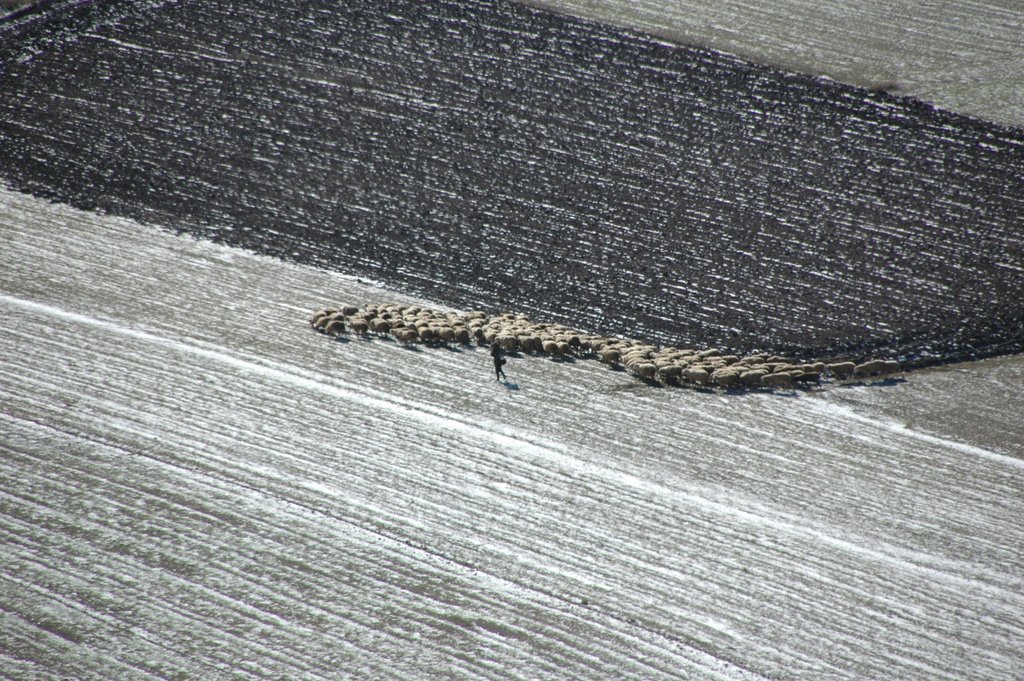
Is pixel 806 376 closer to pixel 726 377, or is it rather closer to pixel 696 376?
pixel 726 377

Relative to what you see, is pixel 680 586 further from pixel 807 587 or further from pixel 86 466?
pixel 86 466

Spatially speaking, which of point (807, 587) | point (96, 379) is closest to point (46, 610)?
point (96, 379)

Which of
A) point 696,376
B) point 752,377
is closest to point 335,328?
point 696,376

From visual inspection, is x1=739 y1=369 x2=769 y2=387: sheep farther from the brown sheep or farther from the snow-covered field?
the brown sheep

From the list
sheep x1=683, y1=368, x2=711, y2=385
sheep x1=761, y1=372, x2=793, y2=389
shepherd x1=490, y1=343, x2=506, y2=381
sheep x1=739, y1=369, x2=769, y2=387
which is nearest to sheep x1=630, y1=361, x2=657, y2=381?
sheep x1=683, y1=368, x2=711, y2=385

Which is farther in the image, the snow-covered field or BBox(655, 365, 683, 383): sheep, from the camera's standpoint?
BBox(655, 365, 683, 383): sheep
